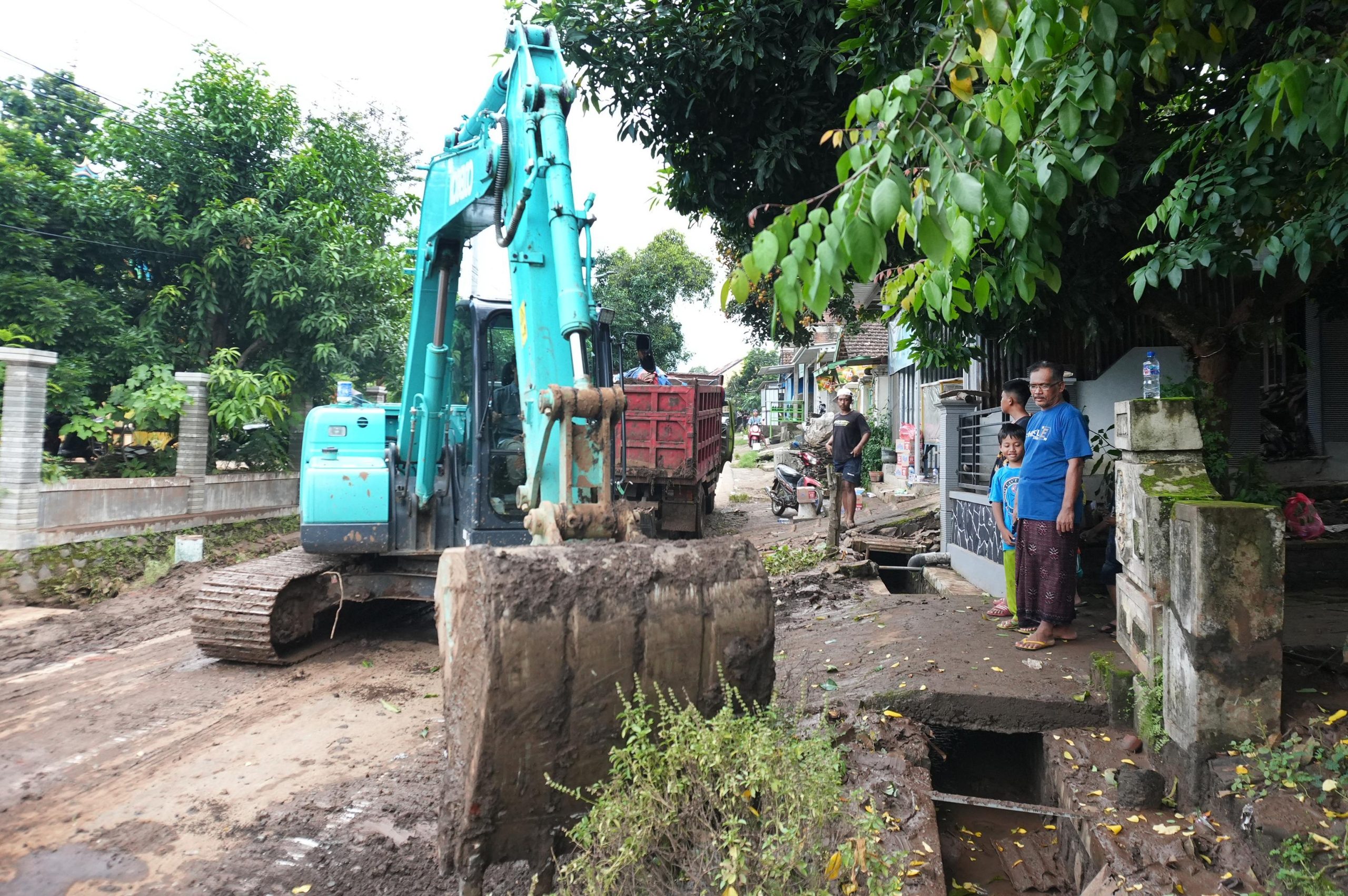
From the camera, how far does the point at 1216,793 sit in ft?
10.2

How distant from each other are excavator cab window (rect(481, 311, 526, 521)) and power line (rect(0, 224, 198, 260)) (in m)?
8.01

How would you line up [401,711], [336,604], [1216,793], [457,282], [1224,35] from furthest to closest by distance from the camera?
[336,604]
[457,282]
[401,711]
[1224,35]
[1216,793]

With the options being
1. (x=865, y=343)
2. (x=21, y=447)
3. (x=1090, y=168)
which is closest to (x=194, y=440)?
(x=21, y=447)

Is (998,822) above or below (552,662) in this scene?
below

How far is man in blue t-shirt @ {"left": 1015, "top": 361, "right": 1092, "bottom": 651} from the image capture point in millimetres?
4863

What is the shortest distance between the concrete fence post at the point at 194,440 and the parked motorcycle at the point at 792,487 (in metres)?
9.28

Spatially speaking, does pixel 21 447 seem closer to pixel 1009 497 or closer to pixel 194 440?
pixel 194 440

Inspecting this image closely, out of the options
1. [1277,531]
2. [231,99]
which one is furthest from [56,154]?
[1277,531]

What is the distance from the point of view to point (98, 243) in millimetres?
11289

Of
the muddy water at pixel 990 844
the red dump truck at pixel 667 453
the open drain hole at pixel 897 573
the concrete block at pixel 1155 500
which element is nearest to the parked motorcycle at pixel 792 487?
the red dump truck at pixel 667 453

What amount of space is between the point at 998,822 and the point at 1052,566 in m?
1.66

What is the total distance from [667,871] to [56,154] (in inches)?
518

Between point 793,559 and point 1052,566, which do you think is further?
point 793,559

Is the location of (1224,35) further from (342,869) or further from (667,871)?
(342,869)
